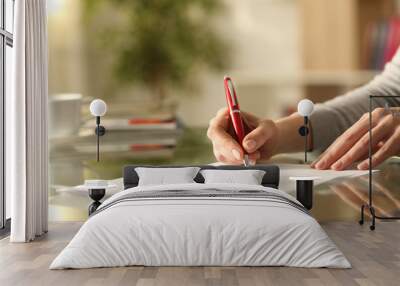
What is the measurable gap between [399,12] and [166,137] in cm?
253

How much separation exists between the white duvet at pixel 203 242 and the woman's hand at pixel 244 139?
1.94 m

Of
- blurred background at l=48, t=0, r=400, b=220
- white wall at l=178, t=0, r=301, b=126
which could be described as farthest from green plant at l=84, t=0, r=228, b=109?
white wall at l=178, t=0, r=301, b=126

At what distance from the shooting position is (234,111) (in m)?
6.46

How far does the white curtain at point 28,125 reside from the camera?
559cm

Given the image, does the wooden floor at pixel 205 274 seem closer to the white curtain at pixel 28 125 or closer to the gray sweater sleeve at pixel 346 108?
the white curtain at pixel 28 125

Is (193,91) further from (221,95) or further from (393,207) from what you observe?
(393,207)

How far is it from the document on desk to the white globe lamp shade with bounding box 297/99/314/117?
1.65 feet

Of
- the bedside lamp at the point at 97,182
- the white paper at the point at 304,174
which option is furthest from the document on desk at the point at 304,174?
the bedside lamp at the point at 97,182

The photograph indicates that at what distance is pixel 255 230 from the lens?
4.38 metres

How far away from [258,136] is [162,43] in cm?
132

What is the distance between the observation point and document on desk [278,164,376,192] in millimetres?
6363

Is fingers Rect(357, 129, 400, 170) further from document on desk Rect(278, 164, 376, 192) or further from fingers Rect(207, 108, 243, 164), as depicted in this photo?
fingers Rect(207, 108, 243, 164)

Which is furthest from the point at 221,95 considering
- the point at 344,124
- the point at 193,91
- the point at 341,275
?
the point at 341,275

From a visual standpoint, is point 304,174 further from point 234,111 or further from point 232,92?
point 232,92
